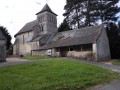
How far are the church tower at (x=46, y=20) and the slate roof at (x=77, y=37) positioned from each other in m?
9.44

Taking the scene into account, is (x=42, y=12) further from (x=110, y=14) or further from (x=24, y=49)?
(x=110, y=14)

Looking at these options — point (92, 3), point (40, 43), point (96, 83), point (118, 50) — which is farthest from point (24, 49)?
point (96, 83)

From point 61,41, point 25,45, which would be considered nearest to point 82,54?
point 61,41

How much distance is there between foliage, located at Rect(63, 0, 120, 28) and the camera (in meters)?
41.4

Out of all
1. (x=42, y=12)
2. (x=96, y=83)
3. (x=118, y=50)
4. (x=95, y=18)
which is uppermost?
(x=42, y=12)

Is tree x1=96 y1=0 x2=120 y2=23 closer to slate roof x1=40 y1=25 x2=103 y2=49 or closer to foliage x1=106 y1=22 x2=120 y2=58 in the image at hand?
foliage x1=106 y1=22 x2=120 y2=58

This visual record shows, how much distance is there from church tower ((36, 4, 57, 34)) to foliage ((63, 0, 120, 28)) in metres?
3.93

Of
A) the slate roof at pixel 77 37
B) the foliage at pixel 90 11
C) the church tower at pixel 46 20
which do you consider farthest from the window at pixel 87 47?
the church tower at pixel 46 20

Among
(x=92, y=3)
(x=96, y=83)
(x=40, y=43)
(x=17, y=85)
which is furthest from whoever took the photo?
(x=92, y=3)

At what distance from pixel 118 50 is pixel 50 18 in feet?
71.6

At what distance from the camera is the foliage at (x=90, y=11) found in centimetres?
4144

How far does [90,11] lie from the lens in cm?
4403

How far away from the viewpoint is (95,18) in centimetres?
4272

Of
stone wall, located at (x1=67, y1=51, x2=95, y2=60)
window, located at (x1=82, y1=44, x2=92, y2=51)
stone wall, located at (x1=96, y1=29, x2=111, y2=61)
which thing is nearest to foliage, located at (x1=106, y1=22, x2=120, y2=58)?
stone wall, located at (x1=96, y1=29, x2=111, y2=61)
